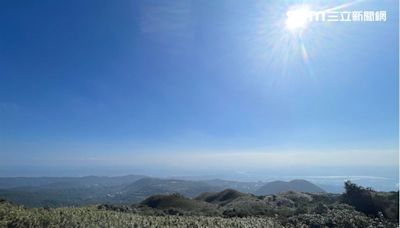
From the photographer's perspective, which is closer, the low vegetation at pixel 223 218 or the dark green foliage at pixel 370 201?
the low vegetation at pixel 223 218

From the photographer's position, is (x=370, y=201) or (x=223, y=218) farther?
(x=370, y=201)

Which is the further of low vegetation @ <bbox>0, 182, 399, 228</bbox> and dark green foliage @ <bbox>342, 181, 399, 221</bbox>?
dark green foliage @ <bbox>342, 181, 399, 221</bbox>

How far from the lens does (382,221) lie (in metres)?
24.9

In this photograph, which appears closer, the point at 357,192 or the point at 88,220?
the point at 88,220

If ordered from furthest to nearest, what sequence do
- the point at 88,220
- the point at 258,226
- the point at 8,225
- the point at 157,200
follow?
the point at 157,200 < the point at 258,226 < the point at 88,220 < the point at 8,225

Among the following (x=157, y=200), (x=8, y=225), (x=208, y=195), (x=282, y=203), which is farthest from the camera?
(x=208, y=195)

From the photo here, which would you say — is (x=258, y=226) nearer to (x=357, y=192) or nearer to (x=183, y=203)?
(x=357, y=192)

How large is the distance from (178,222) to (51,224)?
694 centimetres

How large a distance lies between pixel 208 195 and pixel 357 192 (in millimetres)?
33864

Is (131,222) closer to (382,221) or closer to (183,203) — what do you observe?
(382,221)

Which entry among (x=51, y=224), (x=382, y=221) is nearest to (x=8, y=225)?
(x=51, y=224)

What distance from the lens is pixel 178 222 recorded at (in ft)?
74.2

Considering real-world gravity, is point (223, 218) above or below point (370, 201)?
below

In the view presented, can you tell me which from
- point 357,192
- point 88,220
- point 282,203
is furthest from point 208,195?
point 88,220
